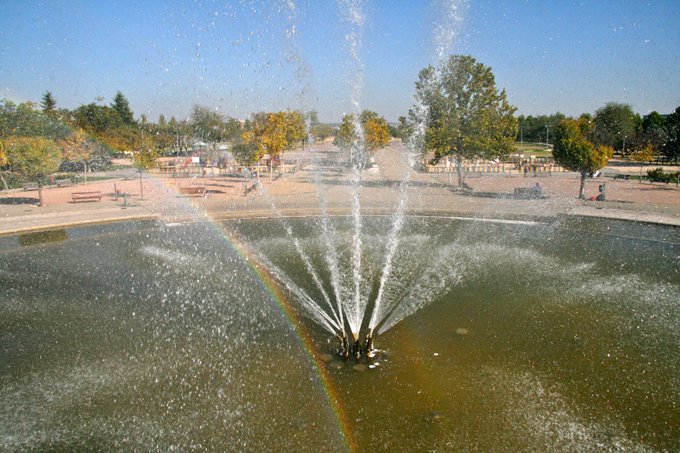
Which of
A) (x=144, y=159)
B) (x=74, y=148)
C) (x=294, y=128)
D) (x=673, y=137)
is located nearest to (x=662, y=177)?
(x=673, y=137)

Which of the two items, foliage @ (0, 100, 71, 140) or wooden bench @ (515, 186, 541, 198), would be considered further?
foliage @ (0, 100, 71, 140)

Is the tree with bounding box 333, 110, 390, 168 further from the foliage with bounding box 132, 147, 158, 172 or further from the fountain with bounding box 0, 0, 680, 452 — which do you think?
the fountain with bounding box 0, 0, 680, 452

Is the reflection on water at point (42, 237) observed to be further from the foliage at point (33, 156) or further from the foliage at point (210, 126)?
the foliage at point (210, 126)

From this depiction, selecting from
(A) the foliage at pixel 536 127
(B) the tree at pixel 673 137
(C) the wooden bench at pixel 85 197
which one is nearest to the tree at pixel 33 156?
(C) the wooden bench at pixel 85 197

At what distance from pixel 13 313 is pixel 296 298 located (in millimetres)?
6044

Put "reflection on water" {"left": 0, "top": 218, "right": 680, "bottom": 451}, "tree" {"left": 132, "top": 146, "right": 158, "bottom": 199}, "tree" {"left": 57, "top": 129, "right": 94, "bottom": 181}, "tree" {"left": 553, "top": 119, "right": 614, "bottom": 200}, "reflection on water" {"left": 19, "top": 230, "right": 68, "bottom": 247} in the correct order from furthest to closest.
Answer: "tree" {"left": 57, "top": 129, "right": 94, "bottom": 181} < "tree" {"left": 132, "top": 146, "right": 158, "bottom": 199} < "tree" {"left": 553, "top": 119, "right": 614, "bottom": 200} < "reflection on water" {"left": 19, "top": 230, "right": 68, "bottom": 247} < "reflection on water" {"left": 0, "top": 218, "right": 680, "bottom": 451}

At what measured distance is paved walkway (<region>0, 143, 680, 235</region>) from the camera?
20.6 meters

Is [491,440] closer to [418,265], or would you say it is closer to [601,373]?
[601,373]

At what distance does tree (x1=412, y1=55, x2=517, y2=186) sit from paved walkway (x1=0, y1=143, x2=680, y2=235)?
274cm

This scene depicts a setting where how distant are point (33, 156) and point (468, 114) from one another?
72.9ft

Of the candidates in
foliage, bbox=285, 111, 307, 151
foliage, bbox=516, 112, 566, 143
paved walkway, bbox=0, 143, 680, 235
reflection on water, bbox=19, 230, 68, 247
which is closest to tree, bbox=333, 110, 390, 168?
foliage, bbox=285, 111, 307, 151

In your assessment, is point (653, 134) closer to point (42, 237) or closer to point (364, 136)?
point (364, 136)

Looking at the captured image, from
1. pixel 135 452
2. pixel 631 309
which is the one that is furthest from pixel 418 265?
pixel 135 452

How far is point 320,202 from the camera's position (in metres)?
24.8
